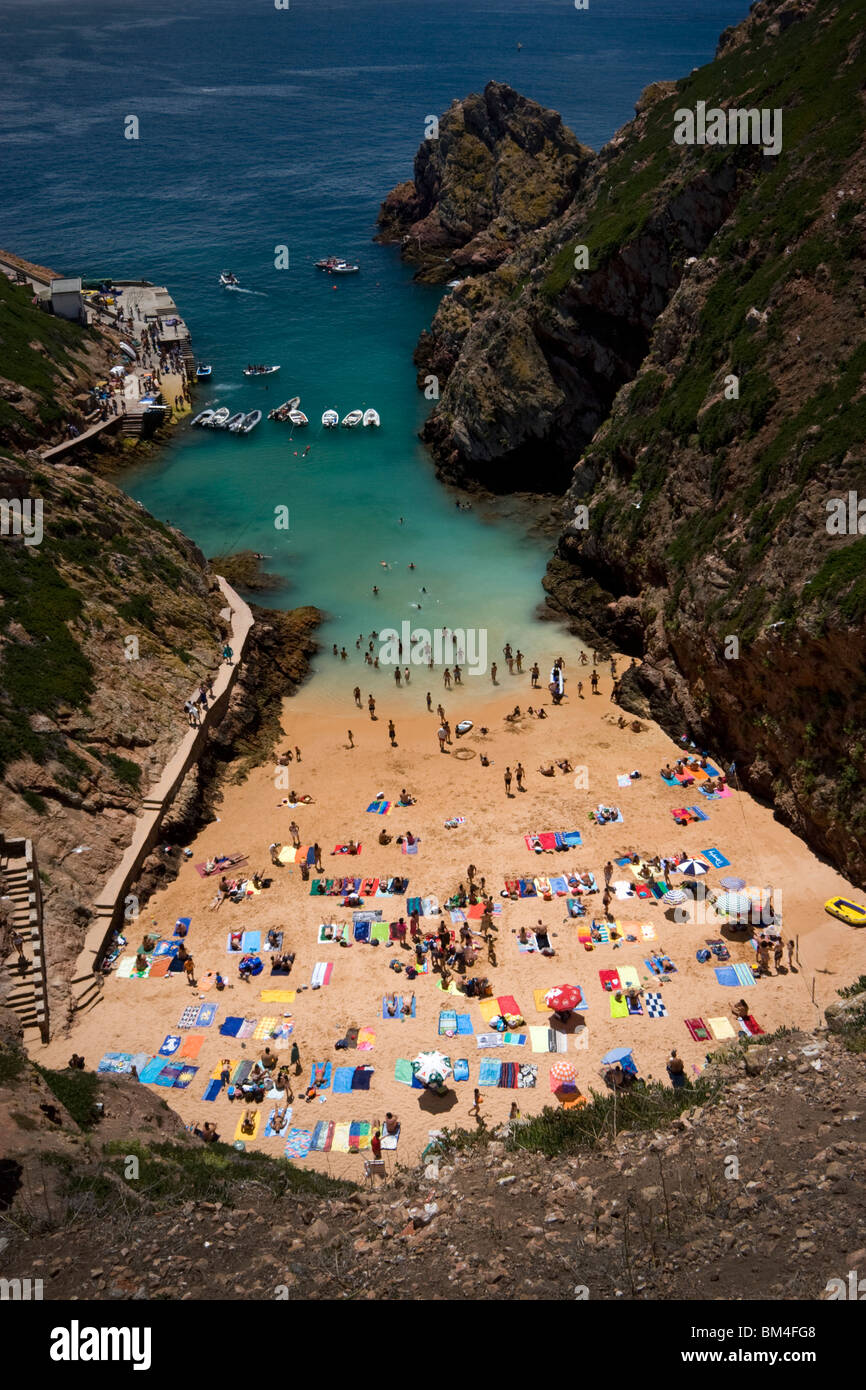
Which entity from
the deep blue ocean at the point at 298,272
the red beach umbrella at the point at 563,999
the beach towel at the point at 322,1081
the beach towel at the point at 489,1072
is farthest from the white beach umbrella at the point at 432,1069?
the deep blue ocean at the point at 298,272

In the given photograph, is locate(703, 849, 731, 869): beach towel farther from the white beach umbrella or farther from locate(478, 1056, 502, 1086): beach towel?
the white beach umbrella

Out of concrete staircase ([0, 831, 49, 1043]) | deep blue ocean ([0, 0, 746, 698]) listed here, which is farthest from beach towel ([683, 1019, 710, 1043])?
deep blue ocean ([0, 0, 746, 698])

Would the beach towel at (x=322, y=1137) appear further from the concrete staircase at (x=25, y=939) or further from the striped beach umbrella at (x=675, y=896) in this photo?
the striped beach umbrella at (x=675, y=896)

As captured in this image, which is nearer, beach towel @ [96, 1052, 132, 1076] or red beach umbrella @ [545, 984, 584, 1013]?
beach towel @ [96, 1052, 132, 1076]

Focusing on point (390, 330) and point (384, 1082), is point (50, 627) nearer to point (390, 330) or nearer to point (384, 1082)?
point (384, 1082)

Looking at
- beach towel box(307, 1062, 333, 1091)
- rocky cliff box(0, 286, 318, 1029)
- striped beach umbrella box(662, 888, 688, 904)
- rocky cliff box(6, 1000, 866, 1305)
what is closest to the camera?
rocky cliff box(6, 1000, 866, 1305)

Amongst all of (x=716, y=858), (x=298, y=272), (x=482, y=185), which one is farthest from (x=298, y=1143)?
(x=482, y=185)

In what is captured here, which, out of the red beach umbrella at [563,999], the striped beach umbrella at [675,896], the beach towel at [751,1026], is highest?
the striped beach umbrella at [675,896]
